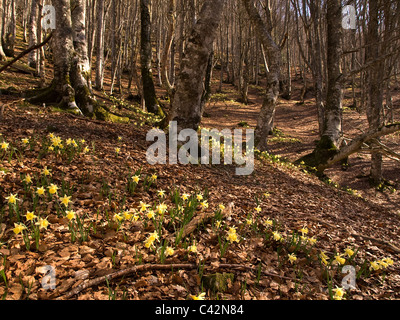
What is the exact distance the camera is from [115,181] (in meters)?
3.43

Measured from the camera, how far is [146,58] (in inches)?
414

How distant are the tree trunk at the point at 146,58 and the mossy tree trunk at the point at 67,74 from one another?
444 centimetres

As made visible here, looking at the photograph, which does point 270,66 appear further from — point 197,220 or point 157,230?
point 157,230

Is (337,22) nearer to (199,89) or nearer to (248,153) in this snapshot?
(248,153)

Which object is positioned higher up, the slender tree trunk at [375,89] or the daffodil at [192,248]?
the slender tree trunk at [375,89]

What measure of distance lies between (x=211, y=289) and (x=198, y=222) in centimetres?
86

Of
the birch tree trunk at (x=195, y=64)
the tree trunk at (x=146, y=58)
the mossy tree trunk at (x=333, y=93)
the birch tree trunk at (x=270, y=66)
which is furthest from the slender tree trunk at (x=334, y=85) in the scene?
the tree trunk at (x=146, y=58)

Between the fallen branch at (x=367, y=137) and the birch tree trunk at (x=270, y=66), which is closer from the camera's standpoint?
the fallen branch at (x=367, y=137)

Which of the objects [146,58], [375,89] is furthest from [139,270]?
[146,58]

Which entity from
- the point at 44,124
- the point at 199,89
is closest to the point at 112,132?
the point at 44,124

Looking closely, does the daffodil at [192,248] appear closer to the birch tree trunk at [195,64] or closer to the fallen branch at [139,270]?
the fallen branch at [139,270]

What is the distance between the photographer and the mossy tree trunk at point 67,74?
5754 mm

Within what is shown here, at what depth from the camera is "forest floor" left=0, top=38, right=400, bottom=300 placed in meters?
1.96
